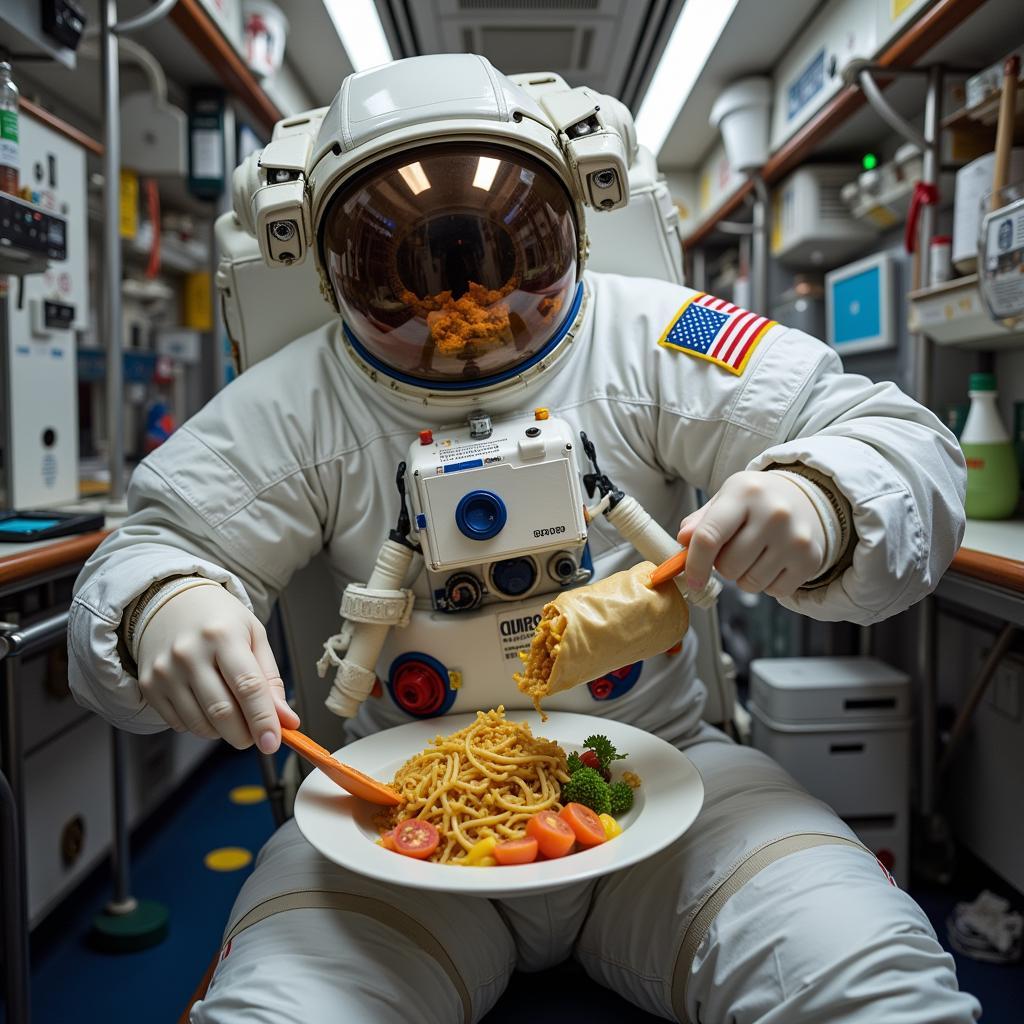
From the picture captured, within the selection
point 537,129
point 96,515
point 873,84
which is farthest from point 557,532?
point 873,84

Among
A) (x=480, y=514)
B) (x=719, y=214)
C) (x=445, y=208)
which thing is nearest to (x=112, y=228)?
(x=445, y=208)

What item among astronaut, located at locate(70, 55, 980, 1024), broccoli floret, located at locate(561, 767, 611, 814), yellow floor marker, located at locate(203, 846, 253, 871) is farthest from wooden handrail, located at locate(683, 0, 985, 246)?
yellow floor marker, located at locate(203, 846, 253, 871)

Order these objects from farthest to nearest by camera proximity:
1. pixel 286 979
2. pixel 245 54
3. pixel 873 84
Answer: pixel 245 54 → pixel 873 84 → pixel 286 979

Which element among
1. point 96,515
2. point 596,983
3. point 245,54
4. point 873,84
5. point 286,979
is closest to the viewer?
point 286,979

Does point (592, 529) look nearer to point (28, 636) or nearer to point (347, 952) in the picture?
point (347, 952)

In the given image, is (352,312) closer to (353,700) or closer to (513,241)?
(513,241)

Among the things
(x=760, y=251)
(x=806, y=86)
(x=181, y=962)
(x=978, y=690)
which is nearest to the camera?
(x=181, y=962)

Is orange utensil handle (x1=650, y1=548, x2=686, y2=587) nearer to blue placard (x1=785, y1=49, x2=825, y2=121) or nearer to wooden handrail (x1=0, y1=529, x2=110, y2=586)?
wooden handrail (x1=0, y1=529, x2=110, y2=586)
